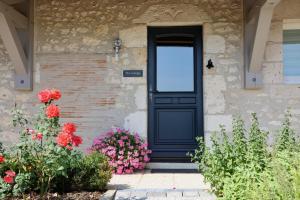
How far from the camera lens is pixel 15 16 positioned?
562 centimetres

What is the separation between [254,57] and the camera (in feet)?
18.2

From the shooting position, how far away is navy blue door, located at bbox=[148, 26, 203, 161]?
5988mm

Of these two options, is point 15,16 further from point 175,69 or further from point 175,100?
point 175,100

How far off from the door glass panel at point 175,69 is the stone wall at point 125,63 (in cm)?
33

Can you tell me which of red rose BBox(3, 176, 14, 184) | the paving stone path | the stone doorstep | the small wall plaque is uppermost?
the small wall plaque

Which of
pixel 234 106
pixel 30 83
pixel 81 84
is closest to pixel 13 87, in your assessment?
pixel 30 83

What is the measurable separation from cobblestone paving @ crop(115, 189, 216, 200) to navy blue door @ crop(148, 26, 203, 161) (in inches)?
75.3

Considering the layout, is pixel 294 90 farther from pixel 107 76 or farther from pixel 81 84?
pixel 81 84

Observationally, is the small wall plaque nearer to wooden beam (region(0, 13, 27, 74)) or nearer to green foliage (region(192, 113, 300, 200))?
wooden beam (region(0, 13, 27, 74))

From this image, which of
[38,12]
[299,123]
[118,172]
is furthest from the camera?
[38,12]

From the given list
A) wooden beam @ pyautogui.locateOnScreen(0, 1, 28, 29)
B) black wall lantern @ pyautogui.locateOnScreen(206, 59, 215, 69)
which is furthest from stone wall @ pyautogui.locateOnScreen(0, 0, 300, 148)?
wooden beam @ pyautogui.locateOnScreen(0, 1, 28, 29)

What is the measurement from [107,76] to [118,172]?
1.62 m

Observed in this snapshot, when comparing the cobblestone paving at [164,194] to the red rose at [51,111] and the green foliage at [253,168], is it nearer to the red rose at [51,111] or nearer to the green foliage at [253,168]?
the green foliage at [253,168]

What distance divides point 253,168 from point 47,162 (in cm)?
190
